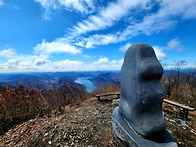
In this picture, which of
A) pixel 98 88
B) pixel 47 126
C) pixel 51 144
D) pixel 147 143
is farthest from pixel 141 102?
pixel 98 88

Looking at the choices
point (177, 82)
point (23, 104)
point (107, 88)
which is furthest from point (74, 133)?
point (177, 82)

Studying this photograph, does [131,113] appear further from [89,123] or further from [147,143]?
[89,123]

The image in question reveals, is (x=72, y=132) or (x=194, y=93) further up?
(x=194, y=93)

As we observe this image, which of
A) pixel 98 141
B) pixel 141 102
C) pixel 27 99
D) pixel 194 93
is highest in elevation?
pixel 141 102

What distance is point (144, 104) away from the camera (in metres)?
2.03

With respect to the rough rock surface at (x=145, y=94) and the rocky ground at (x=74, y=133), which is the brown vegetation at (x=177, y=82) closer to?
the rocky ground at (x=74, y=133)

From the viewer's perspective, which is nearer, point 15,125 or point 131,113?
point 131,113

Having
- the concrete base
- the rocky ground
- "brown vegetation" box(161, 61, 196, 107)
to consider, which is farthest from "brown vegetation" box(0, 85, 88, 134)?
"brown vegetation" box(161, 61, 196, 107)

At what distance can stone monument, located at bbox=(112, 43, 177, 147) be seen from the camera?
195 cm

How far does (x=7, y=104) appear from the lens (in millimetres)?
3830

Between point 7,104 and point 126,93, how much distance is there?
4.58 meters

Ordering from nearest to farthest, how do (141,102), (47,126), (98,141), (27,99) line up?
(141,102) < (98,141) < (47,126) < (27,99)

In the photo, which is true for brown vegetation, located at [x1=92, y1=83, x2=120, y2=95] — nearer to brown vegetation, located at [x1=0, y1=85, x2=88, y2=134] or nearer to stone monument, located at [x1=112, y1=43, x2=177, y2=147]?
brown vegetation, located at [x1=0, y1=85, x2=88, y2=134]

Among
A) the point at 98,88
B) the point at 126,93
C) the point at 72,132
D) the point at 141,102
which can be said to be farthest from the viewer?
the point at 98,88
